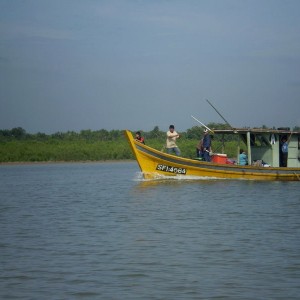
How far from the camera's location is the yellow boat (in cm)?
2467

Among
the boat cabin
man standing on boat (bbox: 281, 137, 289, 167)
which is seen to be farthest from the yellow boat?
man standing on boat (bbox: 281, 137, 289, 167)

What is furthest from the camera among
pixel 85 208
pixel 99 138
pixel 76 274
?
pixel 99 138

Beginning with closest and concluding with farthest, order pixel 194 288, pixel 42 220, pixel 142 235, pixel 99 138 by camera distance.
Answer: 1. pixel 194 288
2. pixel 142 235
3. pixel 42 220
4. pixel 99 138

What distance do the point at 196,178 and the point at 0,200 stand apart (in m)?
6.73

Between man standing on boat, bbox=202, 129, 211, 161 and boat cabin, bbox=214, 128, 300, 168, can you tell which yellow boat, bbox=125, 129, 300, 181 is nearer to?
boat cabin, bbox=214, 128, 300, 168

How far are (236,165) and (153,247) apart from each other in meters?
13.0

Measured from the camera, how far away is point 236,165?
80.6 feet

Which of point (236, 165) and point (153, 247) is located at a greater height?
point (236, 165)

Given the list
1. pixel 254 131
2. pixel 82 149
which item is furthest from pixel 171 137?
pixel 82 149

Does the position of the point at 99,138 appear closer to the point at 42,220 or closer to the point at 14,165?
the point at 14,165

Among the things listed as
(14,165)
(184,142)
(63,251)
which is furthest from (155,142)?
(63,251)

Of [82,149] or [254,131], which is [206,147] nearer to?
[254,131]

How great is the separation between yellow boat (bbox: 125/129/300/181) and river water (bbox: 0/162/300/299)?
121 inches

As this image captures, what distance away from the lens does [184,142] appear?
2114 inches
